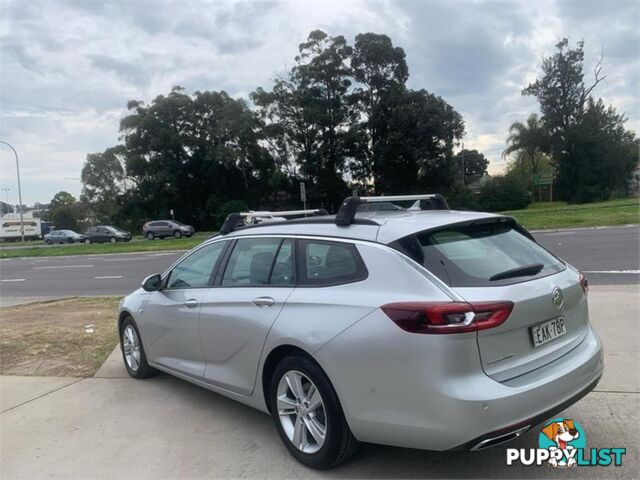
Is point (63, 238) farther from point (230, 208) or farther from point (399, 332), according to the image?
point (399, 332)

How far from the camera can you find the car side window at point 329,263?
132 inches

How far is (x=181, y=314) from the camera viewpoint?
4.65m

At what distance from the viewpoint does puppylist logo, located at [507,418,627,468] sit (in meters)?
3.37

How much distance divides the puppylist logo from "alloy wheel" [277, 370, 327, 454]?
1.20 metres

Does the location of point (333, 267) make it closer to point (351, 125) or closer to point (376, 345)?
point (376, 345)

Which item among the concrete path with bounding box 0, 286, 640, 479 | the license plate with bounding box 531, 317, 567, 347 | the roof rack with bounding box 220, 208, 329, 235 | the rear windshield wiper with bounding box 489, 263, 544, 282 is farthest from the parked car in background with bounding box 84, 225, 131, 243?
the license plate with bounding box 531, 317, 567, 347

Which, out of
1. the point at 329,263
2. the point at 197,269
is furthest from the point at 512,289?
the point at 197,269

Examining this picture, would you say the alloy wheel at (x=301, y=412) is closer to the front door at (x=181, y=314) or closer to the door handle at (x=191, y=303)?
the front door at (x=181, y=314)

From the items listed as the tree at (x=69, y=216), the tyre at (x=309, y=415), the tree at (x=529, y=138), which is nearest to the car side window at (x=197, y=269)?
the tyre at (x=309, y=415)

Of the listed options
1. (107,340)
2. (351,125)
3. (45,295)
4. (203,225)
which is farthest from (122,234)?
(107,340)

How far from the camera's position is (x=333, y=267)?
3.51 metres

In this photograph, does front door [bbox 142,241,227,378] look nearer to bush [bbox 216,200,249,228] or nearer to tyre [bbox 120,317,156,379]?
tyre [bbox 120,317,156,379]

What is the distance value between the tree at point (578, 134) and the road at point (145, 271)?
39213 mm

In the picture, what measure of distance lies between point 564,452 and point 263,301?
215 centimetres
